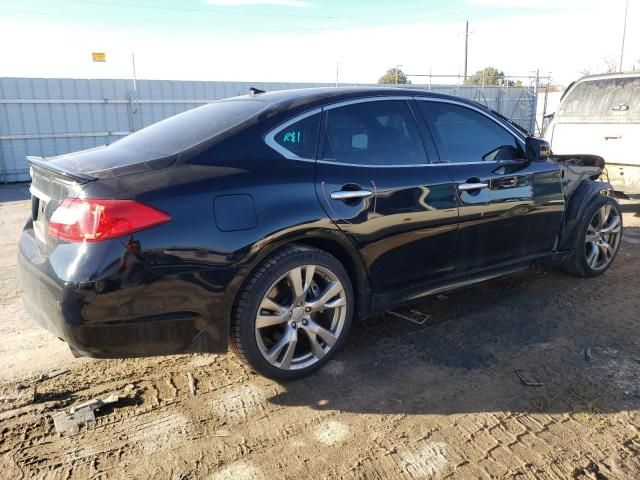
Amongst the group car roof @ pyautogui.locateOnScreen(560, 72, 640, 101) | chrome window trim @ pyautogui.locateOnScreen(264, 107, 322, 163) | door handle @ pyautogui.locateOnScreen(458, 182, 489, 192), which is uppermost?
car roof @ pyautogui.locateOnScreen(560, 72, 640, 101)

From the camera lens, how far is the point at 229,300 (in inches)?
110

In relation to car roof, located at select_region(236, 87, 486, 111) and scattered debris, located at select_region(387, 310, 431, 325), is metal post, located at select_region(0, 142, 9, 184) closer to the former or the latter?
car roof, located at select_region(236, 87, 486, 111)

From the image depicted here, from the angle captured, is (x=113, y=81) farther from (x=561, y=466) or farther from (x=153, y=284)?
(x=561, y=466)

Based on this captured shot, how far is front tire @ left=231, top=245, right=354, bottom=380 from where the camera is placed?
2889 mm

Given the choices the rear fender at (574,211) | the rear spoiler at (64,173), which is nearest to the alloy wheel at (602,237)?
the rear fender at (574,211)

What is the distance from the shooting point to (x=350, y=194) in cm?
317

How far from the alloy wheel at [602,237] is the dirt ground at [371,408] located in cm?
93

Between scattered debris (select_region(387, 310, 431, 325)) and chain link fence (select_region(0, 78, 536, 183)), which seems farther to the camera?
chain link fence (select_region(0, 78, 536, 183))

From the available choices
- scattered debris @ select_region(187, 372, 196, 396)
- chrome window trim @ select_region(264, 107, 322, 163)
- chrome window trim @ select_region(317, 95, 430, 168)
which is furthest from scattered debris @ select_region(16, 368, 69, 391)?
chrome window trim @ select_region(317, 95, 430, 168)

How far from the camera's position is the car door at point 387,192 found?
3.20 metres

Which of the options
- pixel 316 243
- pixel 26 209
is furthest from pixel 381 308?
pixel 26 209

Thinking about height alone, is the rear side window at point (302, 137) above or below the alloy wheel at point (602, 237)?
above

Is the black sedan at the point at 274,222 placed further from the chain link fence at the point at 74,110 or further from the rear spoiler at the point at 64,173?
the chain link fence at the point at 74,110

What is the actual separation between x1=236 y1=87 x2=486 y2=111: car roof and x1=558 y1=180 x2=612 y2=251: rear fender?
1.80 metres
